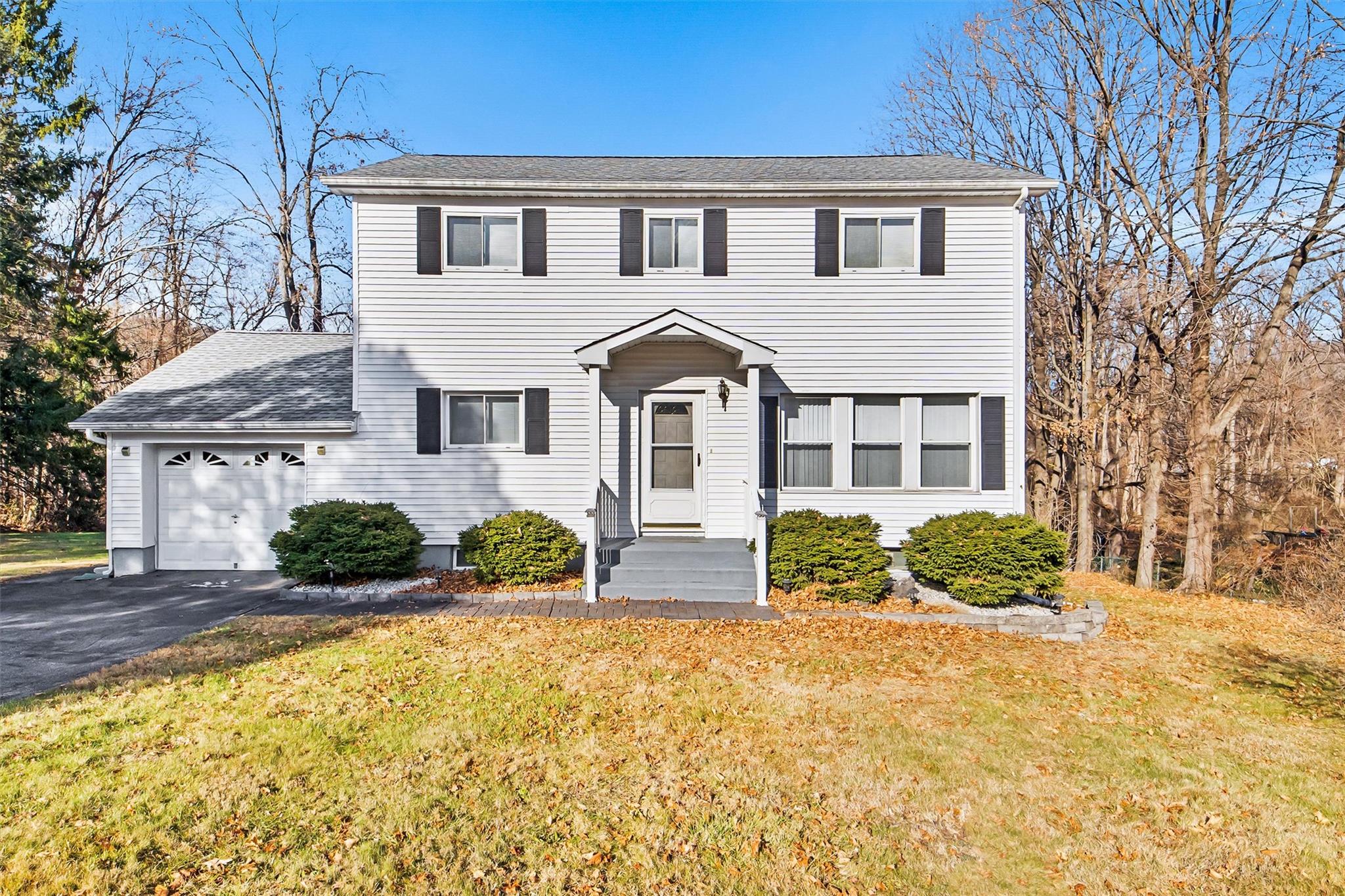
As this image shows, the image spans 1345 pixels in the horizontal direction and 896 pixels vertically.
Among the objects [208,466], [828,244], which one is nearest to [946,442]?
[828,244]

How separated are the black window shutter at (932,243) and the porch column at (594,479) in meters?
5.30

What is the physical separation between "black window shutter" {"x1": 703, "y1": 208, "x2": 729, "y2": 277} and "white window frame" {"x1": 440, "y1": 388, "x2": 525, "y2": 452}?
3572 mm

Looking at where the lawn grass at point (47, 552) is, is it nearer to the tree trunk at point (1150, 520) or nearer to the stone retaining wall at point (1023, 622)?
the stone retaining wall at point (1023, 622)

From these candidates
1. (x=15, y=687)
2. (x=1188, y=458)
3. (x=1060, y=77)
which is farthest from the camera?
(x=1060, y=77)

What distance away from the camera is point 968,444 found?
31.7 feet

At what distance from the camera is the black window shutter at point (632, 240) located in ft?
32.0

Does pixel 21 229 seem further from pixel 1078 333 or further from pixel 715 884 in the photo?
pixel 1078 333

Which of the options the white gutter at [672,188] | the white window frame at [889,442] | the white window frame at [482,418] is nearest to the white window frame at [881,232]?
the white gutter at [672,188]

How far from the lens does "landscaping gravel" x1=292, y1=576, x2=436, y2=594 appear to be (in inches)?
330

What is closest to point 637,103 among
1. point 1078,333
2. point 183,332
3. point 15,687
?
point 1078,333

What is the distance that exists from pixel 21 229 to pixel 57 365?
3.47 meters

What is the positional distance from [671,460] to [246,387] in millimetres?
7806

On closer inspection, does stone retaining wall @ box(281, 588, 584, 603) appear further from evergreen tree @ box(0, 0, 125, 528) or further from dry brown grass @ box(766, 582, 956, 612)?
evergreen tree @ box(0, 0, 125, 528)

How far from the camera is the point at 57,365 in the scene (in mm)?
14703
